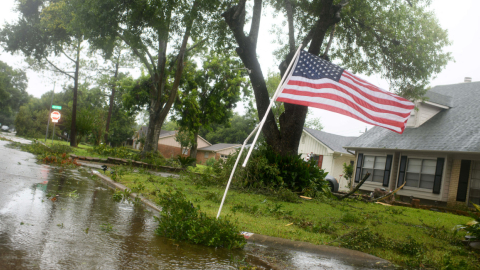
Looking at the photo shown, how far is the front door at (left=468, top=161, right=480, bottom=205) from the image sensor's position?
1556 cm

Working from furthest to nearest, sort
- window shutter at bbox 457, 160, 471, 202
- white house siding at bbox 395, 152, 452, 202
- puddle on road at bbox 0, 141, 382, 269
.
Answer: white house siding at bbox 395, 152, 452, 202 < window shutter at bbox 457, 160, 471, 202 < puddle on road at bbox 0, 141, 382, 269

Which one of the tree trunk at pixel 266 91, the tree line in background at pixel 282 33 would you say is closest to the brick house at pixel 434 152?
the tree line in background at pixel 282 33

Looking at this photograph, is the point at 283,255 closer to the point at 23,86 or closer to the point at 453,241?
the point at 453,241

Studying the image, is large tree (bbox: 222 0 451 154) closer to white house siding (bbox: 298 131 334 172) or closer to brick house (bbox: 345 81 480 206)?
brick house (bbox: 345 81 480 206)

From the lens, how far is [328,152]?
1137 inches

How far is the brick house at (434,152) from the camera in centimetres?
1584

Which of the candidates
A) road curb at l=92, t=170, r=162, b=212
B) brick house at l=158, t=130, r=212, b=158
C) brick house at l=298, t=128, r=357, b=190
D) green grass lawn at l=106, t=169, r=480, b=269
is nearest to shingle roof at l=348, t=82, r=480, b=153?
brick house at l=298, t=128, r=357, b=190

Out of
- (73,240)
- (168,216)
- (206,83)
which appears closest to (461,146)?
(168,216)

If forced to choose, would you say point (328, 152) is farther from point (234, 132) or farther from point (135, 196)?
point (234, 132)

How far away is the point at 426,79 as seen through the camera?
614 inches

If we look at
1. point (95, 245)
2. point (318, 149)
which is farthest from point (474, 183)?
point (95, 245)

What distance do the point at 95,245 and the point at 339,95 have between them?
5050 millimetres

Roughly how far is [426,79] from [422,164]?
5.12 m

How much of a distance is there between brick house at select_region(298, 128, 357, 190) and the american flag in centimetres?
2058
